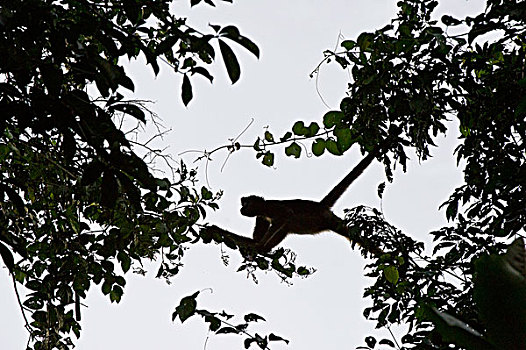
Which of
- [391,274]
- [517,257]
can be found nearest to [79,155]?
[391,274]

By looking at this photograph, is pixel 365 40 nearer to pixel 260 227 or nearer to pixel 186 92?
pixel 186 92

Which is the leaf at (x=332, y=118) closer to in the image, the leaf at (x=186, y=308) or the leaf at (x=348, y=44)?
the leaf at (x=348, y=44)

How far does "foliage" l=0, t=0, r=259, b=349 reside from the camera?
54.0 inches

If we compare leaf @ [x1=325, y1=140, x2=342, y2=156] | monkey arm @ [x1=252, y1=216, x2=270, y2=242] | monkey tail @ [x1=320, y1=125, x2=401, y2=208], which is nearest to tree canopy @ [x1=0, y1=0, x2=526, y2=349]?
leaf @ [x1=325, y1=140, x2=342, y2=156]

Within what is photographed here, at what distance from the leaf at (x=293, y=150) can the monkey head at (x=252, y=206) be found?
91.8 inches

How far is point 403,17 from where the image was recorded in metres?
2.24

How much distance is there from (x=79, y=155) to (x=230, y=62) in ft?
2.92

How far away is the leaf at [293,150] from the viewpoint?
213 cm

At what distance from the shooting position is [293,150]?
2137mm

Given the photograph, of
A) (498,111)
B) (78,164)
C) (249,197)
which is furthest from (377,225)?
(249,197)

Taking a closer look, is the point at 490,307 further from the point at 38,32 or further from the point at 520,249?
the point at 38,32

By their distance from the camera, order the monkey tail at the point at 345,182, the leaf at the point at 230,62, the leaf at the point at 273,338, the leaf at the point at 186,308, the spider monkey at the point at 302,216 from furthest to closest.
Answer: the spider monkey at the point at 302,216 < the monkey tail at the point at 345,182 < the leaf at the point at 273,338 < the leaf at the point at 186,308 < the leaf at the point at 230,62

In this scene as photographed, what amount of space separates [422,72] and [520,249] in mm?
1677

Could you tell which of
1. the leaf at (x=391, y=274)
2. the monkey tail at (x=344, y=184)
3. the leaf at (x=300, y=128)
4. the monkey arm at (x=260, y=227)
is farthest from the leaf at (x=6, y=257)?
the monkey arm at (x=260, y=227)
